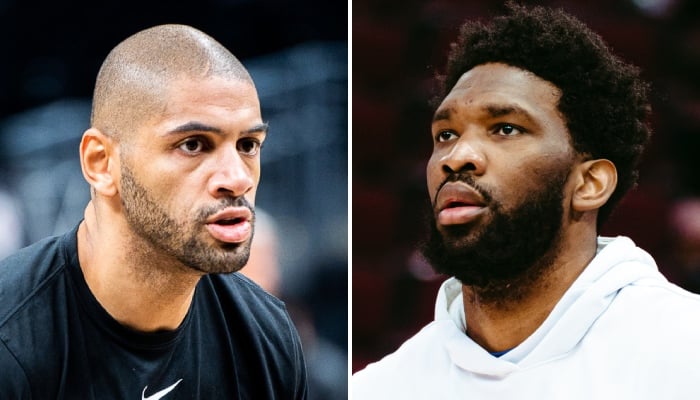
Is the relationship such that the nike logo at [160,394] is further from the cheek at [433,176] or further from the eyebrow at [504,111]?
the eyebrow at [504,111]

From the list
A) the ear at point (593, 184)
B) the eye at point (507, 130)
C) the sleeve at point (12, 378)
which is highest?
the eye at point (507, 130)

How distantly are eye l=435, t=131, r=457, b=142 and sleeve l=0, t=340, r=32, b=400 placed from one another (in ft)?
2.91

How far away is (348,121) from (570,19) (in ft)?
1.70

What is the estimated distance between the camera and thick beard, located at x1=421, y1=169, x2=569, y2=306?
175cm

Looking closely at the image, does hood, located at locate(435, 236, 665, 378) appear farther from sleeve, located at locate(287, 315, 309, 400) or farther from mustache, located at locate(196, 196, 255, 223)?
mustache, located at locate(196, 196, 255, 223)

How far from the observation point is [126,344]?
70.3 inches

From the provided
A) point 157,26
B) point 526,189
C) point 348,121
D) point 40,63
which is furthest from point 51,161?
point 526,189

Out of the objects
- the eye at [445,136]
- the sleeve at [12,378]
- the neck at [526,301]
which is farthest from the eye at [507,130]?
the sleeve at [12,378]

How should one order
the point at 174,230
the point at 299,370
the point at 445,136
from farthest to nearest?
the point at 299,370, the point at 445,136, the point at 174,230

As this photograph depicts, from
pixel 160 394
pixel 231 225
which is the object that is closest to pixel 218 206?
pixel 231 225

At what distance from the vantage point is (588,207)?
5.76 feet

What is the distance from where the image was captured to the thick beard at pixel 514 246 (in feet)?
5.74

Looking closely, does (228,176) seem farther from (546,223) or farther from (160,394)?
(546,223)

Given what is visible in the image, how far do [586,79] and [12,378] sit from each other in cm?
116
